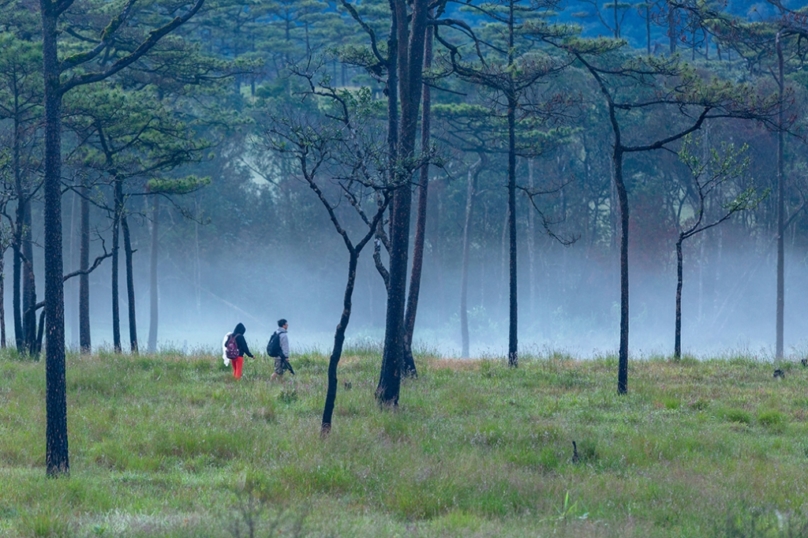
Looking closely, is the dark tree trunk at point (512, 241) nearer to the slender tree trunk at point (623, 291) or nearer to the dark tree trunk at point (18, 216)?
the slender tree trunk at point (623, 291)

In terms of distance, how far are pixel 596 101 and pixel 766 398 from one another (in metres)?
33.8

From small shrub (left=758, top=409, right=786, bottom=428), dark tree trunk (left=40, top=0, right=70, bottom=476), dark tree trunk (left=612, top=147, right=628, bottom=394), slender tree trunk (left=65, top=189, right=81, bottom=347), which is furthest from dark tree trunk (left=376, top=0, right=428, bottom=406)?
slender tree trunk (left=65, top=189, right=81, bottom=347)

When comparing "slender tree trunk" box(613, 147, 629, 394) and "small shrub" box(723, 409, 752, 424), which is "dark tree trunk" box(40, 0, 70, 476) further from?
"small shrub" box(723, 409, 752, 424)

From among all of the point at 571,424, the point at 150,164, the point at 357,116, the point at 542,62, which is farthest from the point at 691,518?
the point at 150,164

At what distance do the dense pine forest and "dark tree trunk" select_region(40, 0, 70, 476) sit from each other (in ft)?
19.2

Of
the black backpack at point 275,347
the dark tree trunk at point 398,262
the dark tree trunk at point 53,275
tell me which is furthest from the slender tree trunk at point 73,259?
the dark tree trunk at point 53,275

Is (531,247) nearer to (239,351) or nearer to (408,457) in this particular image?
(239,351)

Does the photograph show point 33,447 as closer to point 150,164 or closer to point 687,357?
point 150,164

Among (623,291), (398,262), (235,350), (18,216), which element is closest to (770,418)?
(623,291)

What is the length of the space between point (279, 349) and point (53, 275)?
7474mm

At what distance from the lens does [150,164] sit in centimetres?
2319

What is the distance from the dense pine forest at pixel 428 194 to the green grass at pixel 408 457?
183 cm

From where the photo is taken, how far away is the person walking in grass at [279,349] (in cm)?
1653

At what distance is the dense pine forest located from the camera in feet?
65.8
